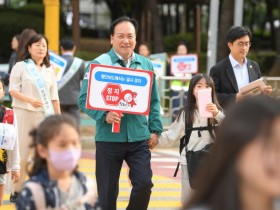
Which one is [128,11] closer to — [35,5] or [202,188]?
[35,5]

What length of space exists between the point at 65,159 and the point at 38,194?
210 millimetres

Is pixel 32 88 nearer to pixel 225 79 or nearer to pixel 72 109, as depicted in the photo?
pixel 225 79

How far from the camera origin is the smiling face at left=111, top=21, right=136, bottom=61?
25.0 ft

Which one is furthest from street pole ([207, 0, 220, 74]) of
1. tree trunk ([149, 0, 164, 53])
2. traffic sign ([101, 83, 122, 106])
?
tree trunk ([149, 0, 164, 53])

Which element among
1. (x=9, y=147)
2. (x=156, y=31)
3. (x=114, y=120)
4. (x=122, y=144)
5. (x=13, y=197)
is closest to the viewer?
(x=114, y=120)

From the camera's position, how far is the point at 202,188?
2.51 m

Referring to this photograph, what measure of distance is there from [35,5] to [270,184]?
1714 inches

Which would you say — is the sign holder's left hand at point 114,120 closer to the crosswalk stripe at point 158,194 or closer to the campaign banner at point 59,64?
the crosswalk stripe at point 158,194

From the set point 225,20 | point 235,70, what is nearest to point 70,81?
point 235,70

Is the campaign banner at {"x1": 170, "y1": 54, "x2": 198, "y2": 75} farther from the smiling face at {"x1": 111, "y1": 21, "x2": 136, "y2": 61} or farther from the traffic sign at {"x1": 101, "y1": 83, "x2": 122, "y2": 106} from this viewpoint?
the traffic sign at {"x1": 101, "y1": 83, "x2": 122, "y2": 106}

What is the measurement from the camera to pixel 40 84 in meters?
9.89

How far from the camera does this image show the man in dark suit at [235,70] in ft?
28.9

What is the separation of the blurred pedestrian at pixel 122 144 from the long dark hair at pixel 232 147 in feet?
16.2

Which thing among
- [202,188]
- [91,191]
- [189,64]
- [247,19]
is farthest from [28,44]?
[247,19]
